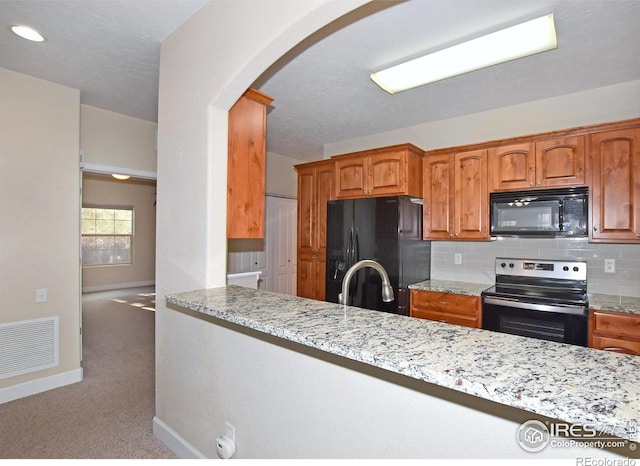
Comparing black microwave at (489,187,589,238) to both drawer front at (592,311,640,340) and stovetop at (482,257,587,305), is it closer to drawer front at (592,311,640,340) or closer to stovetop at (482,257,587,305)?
stovetop at (482,257,587,305)

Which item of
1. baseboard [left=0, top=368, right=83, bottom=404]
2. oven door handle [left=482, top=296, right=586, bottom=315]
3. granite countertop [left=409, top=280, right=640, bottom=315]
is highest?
granite countertop [left=409, top=280, right=640, bottom=315]

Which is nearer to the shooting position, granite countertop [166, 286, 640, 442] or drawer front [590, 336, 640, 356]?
granite countertop [166, 286, 640, 442]

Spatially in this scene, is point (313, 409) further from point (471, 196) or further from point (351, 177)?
point (351, 177)

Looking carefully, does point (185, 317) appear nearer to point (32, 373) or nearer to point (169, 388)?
point (169, 388)

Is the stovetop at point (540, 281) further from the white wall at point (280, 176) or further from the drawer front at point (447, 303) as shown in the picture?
the white wall at point (280, 176)

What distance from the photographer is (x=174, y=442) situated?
6.72ft

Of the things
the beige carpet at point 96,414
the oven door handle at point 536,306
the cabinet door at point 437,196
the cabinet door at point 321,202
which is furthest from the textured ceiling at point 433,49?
the beige carpet at point 96,414

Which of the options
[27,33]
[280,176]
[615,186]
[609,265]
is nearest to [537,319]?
[609,265]

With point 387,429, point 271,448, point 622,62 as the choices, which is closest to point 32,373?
point 271,448

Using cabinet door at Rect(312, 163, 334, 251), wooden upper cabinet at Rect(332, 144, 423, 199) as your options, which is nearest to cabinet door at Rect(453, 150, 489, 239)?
wooden upper cabinet at Rect(332, 144, 423, 199)

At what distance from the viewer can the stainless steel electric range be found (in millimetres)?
2529

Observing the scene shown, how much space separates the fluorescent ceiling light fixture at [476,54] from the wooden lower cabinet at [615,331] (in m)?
1.95

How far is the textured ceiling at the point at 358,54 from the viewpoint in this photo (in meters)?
1.87

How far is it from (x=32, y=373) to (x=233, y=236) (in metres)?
2.36
